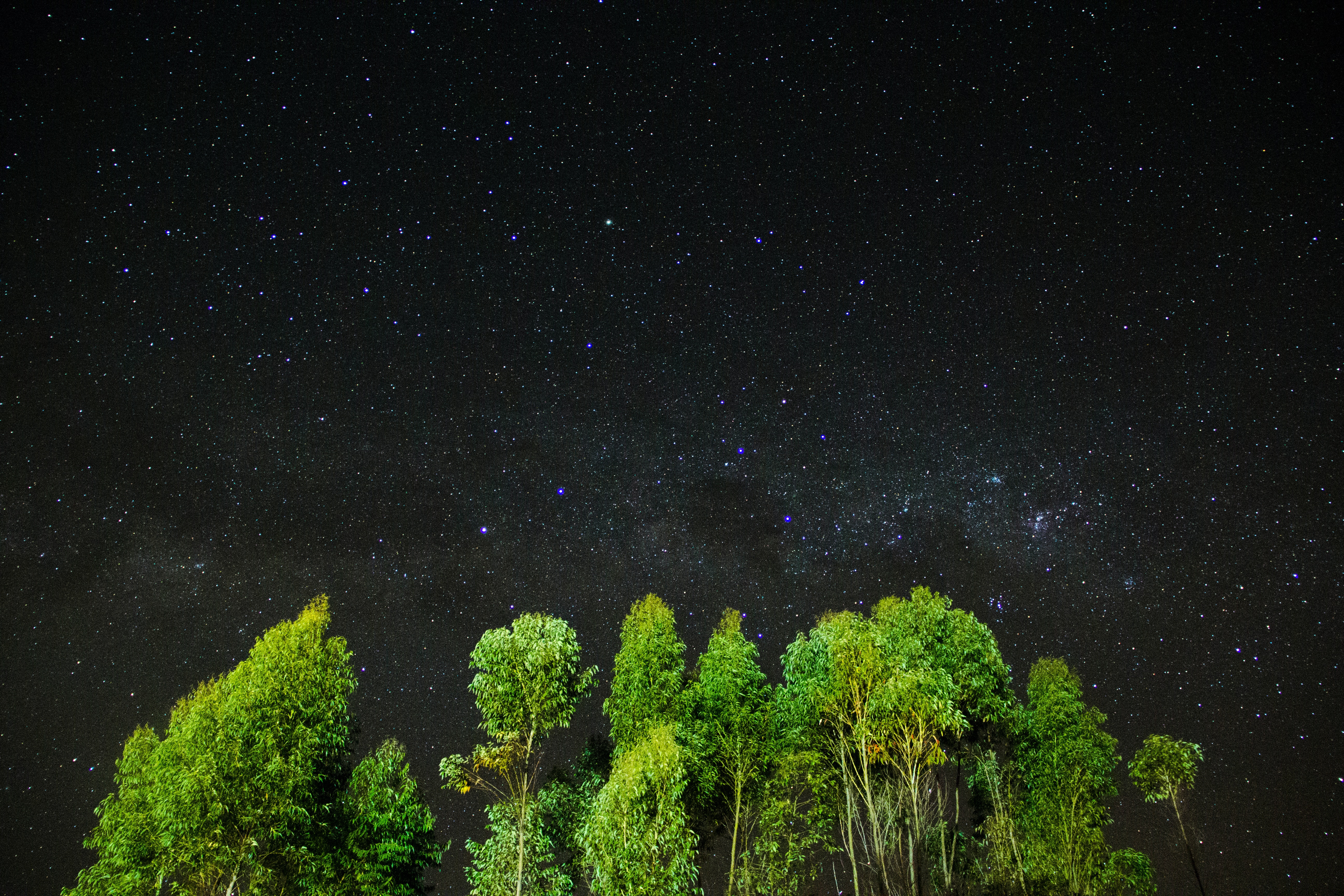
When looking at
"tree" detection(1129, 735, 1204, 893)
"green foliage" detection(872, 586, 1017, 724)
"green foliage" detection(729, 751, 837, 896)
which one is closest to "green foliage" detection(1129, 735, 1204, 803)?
"tree" detection(1129, 735, 1204, 893)

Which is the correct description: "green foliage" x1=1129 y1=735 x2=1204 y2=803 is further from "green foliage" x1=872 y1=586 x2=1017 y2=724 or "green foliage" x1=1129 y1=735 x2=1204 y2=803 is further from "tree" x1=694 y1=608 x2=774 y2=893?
"tree" x1=694 y1=608 x2=774 y2=893

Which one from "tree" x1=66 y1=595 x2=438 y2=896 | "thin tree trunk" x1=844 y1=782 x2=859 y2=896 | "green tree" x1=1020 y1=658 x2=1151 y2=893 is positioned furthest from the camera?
"green tree" x1=1020 y1=658 x2=1151 y2=893

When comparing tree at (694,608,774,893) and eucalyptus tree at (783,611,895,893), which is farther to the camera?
tree at (694,608,774,893)

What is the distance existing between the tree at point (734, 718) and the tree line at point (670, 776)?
87mm

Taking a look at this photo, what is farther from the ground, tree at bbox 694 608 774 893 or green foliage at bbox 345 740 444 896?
tree at bbox 694 608 774 893

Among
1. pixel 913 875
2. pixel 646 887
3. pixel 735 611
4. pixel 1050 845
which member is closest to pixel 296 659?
pixel 646 887

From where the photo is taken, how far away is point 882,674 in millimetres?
20875

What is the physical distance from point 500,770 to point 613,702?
14.9 feet

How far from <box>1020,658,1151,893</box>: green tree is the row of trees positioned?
73mm

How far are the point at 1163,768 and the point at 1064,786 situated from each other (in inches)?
261

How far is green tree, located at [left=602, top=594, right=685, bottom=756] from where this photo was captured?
2181 cm

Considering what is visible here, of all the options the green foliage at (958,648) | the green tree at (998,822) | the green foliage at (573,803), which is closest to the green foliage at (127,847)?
the green foliage at (573,803)

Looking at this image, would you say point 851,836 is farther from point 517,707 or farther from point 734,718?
point 517,707

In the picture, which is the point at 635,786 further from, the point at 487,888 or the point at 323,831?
the point at 323,831
